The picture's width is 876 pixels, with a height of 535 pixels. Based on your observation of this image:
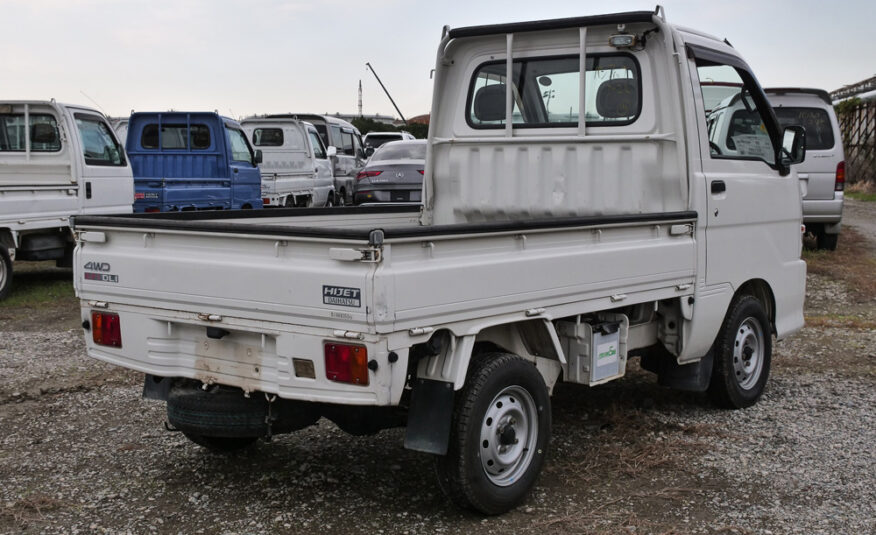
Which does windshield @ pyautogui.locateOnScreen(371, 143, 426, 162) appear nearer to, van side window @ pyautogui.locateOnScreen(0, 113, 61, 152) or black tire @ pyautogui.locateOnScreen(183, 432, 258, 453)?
van side window @ pyautogui.locateOnScreen(0, 113, 61, 152)

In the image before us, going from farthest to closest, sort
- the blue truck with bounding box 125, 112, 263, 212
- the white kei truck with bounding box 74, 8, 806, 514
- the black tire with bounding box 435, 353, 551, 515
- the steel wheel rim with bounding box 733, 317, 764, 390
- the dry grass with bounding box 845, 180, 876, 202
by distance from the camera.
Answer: the dry grass with bounding box 845, 180, 876, 202, the blue truck with bounding box 125, 112, 263, 212, the steel wheel rim with bounding box 733, 317, 764, 390, the black tire with bounding box 435, 353, 551, 515, the white kei truck with bounding box 74, 8, 806, 514

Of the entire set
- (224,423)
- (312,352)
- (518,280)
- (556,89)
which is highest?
(556,89)

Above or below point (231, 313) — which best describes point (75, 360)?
below

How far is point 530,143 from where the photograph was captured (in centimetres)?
579

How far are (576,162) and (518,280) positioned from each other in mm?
1711

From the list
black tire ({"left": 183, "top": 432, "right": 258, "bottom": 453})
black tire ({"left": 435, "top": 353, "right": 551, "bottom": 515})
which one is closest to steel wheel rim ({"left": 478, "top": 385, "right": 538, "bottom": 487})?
black tire ({"left": 435, "top": 353, "right": 551, "bottom": 515})

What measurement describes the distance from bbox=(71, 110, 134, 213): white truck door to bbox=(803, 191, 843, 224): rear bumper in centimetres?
966

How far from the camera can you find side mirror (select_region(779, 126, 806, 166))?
6.13m

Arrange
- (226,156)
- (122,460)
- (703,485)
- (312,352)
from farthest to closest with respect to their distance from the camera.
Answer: (226,156) → (122,460) → (703,485) → (312,352)

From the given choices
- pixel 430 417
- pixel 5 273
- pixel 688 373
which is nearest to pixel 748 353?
pixel 688 373

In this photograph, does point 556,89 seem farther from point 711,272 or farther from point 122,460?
point 122,460

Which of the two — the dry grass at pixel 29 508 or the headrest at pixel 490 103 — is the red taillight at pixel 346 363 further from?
the headrest at pixel 490 103

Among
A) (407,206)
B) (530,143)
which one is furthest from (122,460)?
(530,143)

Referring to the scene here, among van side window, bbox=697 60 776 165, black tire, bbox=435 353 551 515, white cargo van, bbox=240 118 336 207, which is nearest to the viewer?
black tire, bbox=435 353 551 515
